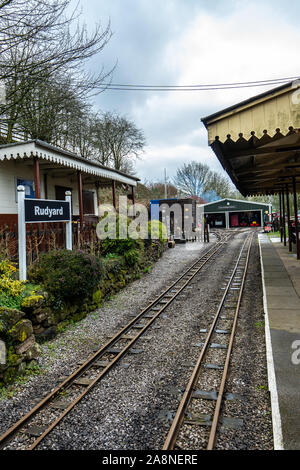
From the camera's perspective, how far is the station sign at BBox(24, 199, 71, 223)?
6316mm

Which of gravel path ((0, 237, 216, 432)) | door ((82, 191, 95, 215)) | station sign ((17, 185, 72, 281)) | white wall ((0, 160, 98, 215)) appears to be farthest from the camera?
door ((82, 191, 95, 215))

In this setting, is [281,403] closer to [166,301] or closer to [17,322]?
[17,322]

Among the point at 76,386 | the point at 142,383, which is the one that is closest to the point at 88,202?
the point at 76,386

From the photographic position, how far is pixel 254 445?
3.03m

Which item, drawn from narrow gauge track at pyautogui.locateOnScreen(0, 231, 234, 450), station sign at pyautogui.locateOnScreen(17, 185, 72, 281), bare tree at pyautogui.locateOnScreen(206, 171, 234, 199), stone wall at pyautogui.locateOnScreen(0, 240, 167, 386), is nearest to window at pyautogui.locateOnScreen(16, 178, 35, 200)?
station sign at pyautogui.locateOnScreen(17, 185, 72, 281)

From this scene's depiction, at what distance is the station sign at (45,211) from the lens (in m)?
6.32

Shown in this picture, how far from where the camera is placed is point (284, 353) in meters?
4.53

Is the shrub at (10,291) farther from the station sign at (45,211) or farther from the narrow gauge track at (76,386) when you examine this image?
the narrow gauge track at (76,386)

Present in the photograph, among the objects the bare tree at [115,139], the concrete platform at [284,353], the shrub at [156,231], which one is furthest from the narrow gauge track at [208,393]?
the bare tree at [115,139]

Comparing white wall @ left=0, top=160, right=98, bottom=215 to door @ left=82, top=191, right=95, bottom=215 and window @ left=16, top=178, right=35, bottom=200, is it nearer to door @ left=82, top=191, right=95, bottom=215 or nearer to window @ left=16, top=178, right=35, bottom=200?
window @ left=16, top=178, right=35, bottom=200

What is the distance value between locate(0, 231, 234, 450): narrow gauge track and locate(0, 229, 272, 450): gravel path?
11 centimetres

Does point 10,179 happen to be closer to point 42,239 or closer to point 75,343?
point 42,239

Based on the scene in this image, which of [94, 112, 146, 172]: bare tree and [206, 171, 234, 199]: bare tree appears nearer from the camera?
[94, 112, 146, 172]: bare tree

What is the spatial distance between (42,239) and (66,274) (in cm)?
169
